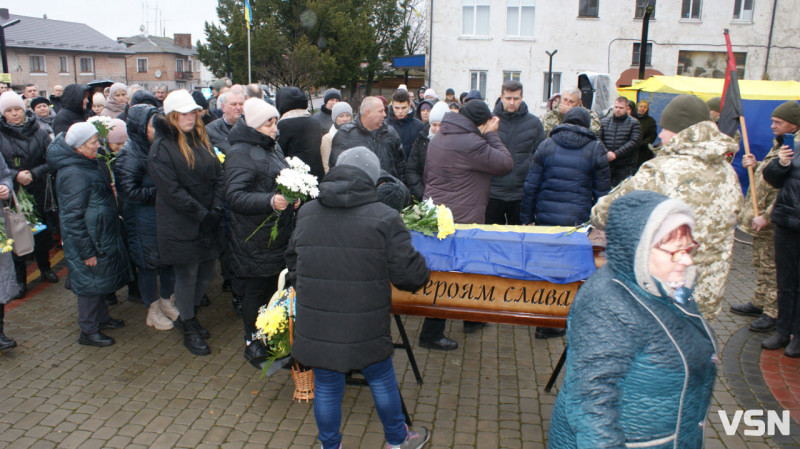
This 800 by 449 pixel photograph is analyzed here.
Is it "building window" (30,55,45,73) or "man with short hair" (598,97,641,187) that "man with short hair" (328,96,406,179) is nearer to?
"man with short hair" (598,97,641,187)

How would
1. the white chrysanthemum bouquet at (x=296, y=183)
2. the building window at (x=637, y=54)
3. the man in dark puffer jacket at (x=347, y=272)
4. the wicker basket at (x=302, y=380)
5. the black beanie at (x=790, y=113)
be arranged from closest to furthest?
1. the man in dark puffer jacket at (x=347, y=272)
2. the wicker basket at (x=302, y=380)
3. the white chrysanthemum bouquet at (x=296, y=183)
4. the black beanie at (x=790, y=113)
5. the building window at (x=637, y=54)

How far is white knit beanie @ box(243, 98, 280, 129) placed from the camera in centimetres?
453

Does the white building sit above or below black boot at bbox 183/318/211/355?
above

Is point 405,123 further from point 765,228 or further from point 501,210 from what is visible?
point 765,228

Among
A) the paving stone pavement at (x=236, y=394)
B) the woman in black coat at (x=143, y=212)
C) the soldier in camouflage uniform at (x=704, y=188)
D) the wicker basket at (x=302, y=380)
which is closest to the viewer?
the soldier in camouflage uniform at (x=704, y=188)

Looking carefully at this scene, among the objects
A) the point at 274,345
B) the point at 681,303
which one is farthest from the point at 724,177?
the point at 274,345

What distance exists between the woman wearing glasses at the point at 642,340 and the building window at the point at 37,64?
183ft

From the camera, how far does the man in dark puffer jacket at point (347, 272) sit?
120 inches

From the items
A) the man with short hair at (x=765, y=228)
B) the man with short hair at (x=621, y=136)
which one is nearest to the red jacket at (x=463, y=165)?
the man with short hair at (x=765, y=228)

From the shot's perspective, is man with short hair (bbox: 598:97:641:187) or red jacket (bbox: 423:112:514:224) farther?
man with short hair (bbox: 598:97:641:187)

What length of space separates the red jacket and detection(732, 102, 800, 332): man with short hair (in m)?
2.53

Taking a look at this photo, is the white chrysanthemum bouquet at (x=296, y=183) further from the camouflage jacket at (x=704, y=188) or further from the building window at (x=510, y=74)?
the building window at (x=510, y=74)

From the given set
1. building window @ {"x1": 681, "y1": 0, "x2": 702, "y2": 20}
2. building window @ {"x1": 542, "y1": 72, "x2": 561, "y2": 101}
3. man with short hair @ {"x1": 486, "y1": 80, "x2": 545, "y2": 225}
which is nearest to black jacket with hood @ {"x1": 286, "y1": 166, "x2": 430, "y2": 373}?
man with short hair @ {"x1": 486, "y1": 80, "x2": 545, "y2": 225}

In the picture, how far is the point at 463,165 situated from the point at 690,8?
25.5 meters
